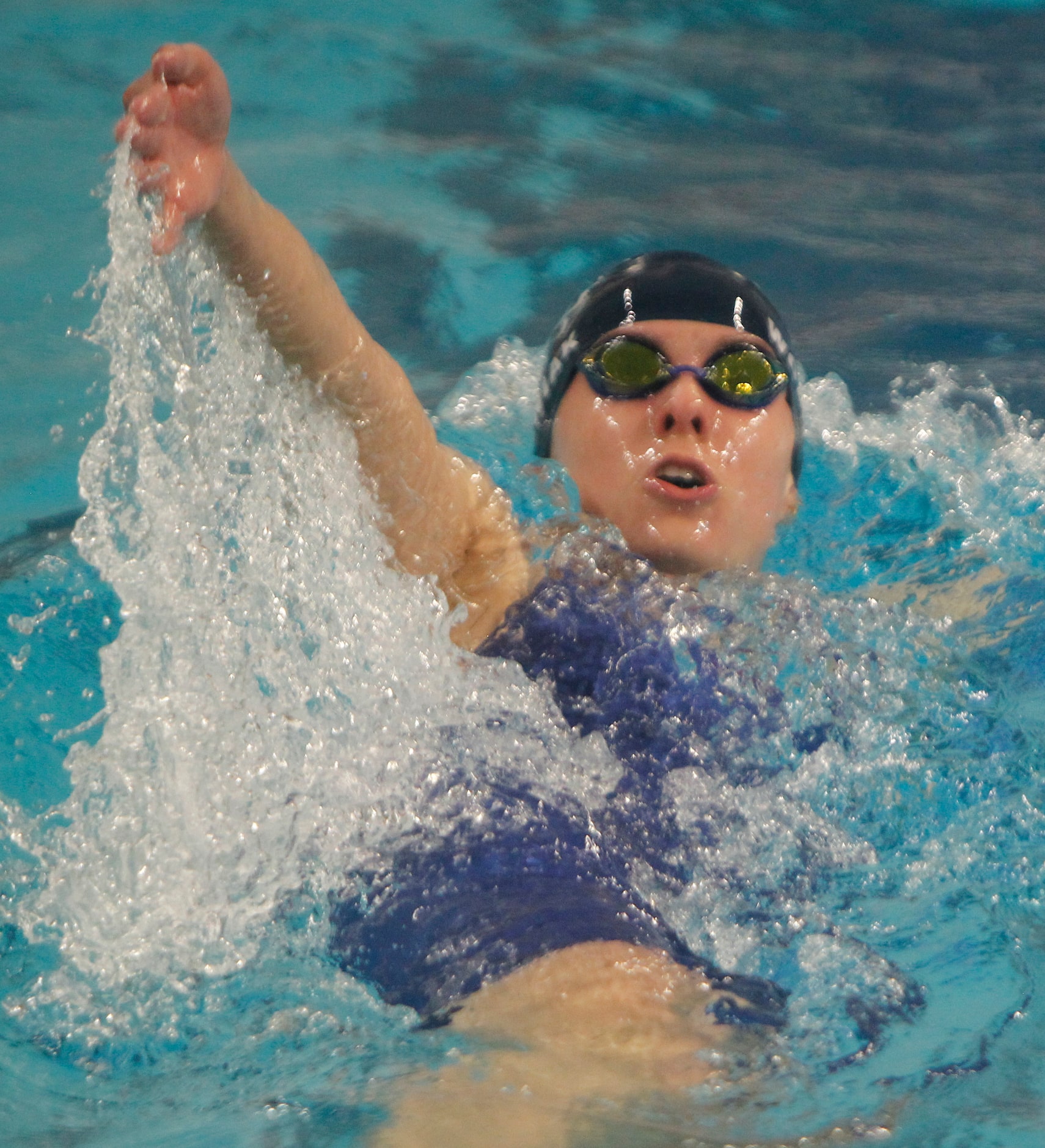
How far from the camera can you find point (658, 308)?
234cm

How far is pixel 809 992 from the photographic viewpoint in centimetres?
159

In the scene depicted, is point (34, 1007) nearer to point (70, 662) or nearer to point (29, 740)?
point (29, 740)

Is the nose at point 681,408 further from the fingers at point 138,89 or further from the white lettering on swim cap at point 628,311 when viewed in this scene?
the fingers at point 138,89

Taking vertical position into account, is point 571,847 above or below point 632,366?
below

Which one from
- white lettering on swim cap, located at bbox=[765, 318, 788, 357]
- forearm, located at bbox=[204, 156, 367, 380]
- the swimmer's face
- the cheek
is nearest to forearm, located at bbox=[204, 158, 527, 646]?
forearm, located at bbox=[204, 156, 367, 380]

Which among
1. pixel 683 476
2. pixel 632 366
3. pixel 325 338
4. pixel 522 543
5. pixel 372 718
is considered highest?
pixel 325 338

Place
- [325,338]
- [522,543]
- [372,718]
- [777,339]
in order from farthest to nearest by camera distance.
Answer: [777,339] < [522,543] < [372,718] < [325,338]

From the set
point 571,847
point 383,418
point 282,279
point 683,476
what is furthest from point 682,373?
point 571,847

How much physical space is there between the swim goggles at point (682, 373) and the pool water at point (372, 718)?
22cm

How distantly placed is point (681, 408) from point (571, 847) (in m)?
0.81

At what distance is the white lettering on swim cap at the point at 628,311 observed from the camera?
236 centimetres

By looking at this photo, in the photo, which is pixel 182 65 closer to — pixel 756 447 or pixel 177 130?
pixel 177 130

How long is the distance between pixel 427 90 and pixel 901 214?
1.64 m

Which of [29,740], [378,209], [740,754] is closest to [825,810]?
[740,754]
